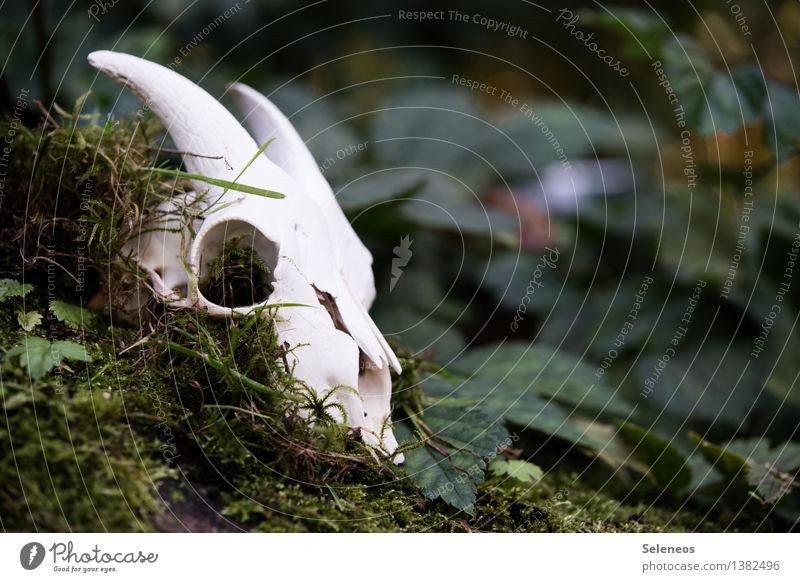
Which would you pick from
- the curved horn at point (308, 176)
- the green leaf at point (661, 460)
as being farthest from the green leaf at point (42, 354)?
the green leaf at point (661, 460)

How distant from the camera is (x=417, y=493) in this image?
0.69 m

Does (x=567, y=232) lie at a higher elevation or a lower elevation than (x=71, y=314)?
higher

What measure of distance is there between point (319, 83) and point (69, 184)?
1.71m

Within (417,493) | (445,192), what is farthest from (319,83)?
(417,493)

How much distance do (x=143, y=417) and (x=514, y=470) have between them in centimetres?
38

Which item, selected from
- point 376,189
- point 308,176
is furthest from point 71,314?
point 376,189

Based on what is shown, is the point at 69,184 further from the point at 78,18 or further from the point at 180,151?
the point at 78,18

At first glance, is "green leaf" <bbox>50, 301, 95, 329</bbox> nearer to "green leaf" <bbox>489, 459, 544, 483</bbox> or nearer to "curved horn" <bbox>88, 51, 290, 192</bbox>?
"curved horn" <bbox>88, 51, 290, 192</bbox>

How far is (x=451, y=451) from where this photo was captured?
721 mm

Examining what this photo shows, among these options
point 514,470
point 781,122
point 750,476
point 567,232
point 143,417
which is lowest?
point 143,417

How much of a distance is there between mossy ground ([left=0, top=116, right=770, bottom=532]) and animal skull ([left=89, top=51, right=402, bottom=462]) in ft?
0.07

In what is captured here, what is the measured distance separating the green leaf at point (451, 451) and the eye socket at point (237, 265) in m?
0.22

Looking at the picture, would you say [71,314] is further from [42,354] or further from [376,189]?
[376,189]

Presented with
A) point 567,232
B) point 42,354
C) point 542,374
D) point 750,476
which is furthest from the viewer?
point 567,232
